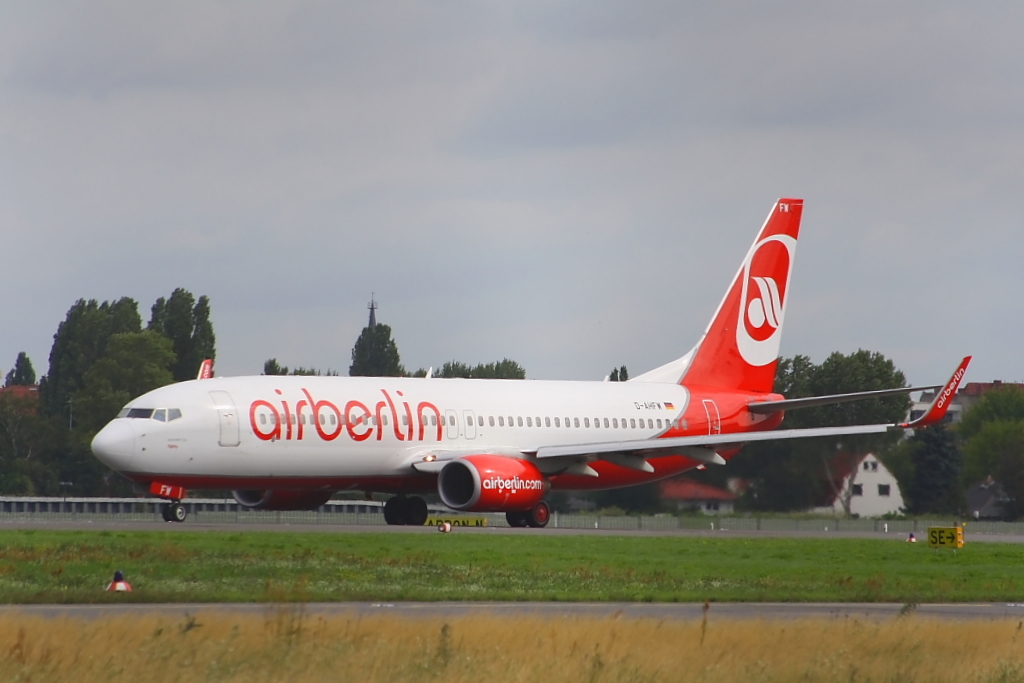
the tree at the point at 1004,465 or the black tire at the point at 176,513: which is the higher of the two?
the tree at the point at 1004,465

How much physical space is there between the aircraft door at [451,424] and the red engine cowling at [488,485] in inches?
61.4

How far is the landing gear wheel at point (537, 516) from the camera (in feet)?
146

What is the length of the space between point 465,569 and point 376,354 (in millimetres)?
77918

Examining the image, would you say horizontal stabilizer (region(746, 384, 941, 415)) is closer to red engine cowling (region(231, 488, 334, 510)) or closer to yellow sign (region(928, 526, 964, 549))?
yellow sign (region(928, 526, 964, 549))

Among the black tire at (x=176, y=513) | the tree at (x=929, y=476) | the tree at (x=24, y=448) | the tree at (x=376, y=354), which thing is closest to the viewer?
the black tire at (x=176, y=513)

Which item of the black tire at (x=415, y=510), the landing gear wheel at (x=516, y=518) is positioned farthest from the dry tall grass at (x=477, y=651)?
the black tire at (x=415, y=510)

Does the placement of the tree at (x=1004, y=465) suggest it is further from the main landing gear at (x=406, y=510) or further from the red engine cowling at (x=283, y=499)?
the red engine cowling at (x=283, y=499)

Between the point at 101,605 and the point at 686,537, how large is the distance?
20.3 m

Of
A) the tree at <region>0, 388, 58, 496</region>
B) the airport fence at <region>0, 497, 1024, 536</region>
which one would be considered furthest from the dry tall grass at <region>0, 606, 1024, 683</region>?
the tree at <region>0, 388, 58, 496</region>

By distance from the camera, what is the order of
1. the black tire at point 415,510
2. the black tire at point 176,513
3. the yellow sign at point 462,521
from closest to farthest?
1. the black tire at point 176,513
2. the black tire at point 415,510
3. the yellow sign at point 462,521

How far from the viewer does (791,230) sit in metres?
53.7

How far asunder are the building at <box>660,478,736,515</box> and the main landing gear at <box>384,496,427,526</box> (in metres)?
8.81

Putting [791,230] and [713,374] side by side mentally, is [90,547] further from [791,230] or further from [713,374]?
[791,230]

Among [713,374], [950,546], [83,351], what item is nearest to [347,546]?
[950,546]
